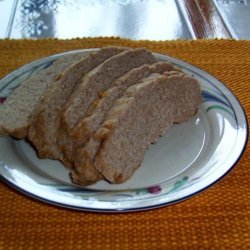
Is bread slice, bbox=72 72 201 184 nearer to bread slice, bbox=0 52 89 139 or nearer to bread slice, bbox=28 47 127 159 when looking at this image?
bread slice, bbox=28 47 127 159

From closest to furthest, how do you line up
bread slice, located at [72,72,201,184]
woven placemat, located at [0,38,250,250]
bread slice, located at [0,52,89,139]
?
woven placemat, located at [0,38,250,250] → bread slice, located at [72,72,201,184] → bread slice, located at [0,52,89,139]

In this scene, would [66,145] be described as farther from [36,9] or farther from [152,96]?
[36,9]

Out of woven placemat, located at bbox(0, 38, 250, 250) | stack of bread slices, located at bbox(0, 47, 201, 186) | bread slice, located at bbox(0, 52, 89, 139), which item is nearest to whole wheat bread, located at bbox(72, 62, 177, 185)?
stack of bread slices, located at bbox(0, 47, 201, 186)

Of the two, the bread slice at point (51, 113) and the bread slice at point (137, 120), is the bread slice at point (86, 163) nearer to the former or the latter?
the bread slice at point (137, 120)

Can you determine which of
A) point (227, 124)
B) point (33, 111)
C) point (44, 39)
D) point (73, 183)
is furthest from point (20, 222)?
point (44, 39)

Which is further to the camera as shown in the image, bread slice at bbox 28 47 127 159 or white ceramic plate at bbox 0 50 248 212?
bread slice at bbox 28 47 127 159

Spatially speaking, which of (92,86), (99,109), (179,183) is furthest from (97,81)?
(179,183)
